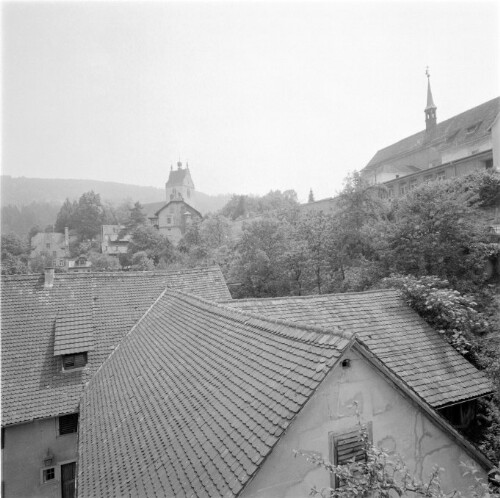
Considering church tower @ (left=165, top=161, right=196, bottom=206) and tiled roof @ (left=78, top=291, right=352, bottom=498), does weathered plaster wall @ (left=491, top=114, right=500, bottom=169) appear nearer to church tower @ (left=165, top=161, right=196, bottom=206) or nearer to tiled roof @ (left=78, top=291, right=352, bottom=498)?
tiled roof @ (left=78, top=291, right=352, bottom=498)

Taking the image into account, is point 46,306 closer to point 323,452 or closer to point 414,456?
point 323,452

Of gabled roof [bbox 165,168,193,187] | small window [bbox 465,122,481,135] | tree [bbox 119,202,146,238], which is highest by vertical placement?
gabled roof [bbox 165,168,193,187]

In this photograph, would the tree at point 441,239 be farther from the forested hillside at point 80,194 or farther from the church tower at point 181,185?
the church tower at point 181,185

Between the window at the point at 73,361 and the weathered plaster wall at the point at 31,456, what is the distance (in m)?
1.67

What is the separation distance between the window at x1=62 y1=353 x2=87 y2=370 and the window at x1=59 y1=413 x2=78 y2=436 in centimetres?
151

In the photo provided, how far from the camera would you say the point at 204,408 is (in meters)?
5.61

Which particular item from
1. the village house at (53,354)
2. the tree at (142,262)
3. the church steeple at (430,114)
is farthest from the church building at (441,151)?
the tree at (142,262)

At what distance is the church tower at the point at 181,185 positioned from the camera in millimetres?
94375

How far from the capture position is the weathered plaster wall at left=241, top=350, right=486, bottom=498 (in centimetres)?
433

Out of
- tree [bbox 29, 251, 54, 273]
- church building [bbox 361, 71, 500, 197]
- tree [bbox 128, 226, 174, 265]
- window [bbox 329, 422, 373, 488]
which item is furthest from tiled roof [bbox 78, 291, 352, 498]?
tree [bbox 29, 251, 54, 273]

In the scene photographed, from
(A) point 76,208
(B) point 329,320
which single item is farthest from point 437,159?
(A) point 76,208

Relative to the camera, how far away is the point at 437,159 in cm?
4144

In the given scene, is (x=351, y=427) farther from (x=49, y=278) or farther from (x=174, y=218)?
(x=174, y=218)

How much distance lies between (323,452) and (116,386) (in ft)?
20.6
